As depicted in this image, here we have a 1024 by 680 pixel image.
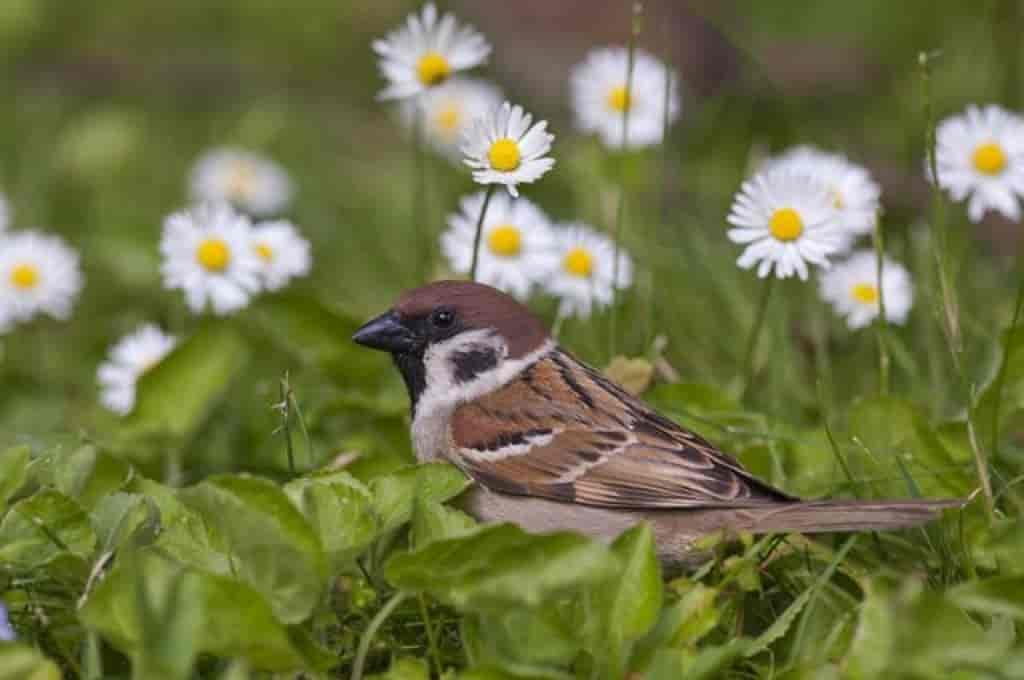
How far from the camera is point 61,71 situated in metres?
6.41

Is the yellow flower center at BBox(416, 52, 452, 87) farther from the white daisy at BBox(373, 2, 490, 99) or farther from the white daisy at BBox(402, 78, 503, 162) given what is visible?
the white daisy at BBox(402, 78, 503, 162)

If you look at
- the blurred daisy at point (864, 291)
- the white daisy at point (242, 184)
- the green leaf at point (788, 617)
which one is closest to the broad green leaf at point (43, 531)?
the green leaf at point (788, 617)

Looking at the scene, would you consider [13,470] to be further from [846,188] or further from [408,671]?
[846,188]

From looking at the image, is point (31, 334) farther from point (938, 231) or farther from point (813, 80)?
point (813, 80)

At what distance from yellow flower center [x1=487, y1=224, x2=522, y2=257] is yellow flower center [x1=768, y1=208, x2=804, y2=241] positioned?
2.44ft

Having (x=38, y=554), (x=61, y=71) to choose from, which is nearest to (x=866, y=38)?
(x=61, y=71)

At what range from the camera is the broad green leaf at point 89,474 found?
9.11 feet

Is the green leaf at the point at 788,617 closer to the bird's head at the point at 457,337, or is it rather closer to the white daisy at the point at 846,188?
the bird's head at the point at 457,337

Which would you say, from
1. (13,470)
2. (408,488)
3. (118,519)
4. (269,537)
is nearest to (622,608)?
(408,488)

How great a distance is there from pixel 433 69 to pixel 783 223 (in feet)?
2.81

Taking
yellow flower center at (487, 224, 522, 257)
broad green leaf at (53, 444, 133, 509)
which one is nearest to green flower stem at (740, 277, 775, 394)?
yellow flower center at (487, 224, 522, 257)

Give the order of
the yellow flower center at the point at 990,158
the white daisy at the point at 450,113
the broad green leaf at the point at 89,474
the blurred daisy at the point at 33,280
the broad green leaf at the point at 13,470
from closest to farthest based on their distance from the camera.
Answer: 1. the broad green leaf at the point at 13,470
2. the broad green leaf at the point at 89,474
3. the yellow flower center at the point at 990,158
4. the blurred daisy at the point at 33,280
5. the white daisy at the point at 450,113

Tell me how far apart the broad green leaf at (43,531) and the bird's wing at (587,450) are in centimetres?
75

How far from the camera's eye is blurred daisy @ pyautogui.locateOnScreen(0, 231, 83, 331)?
161 inches
